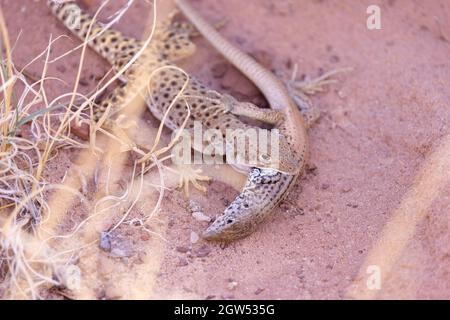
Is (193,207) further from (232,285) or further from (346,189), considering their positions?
(346,189)

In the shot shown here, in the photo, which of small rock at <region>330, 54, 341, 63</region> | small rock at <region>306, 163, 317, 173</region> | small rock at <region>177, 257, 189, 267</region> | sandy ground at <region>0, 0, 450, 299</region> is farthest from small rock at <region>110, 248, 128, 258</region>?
small rock at <region>330, 54, 341, 63</region>

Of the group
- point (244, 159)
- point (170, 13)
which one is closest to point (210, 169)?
point (244, 159)

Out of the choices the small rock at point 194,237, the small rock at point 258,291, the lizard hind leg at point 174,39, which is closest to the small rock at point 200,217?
the small rock at point 194,237

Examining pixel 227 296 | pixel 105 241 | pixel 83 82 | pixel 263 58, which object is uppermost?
pixel 263 58

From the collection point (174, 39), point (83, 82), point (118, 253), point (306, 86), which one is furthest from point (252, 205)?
point (174, 39)

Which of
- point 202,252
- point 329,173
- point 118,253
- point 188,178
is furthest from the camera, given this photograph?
point 329,173

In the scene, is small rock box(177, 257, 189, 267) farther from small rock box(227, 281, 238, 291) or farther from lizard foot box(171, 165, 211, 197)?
lizard foot box(171, 165, 211, 197)

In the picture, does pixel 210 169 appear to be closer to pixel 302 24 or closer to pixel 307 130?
pixel 307 130
